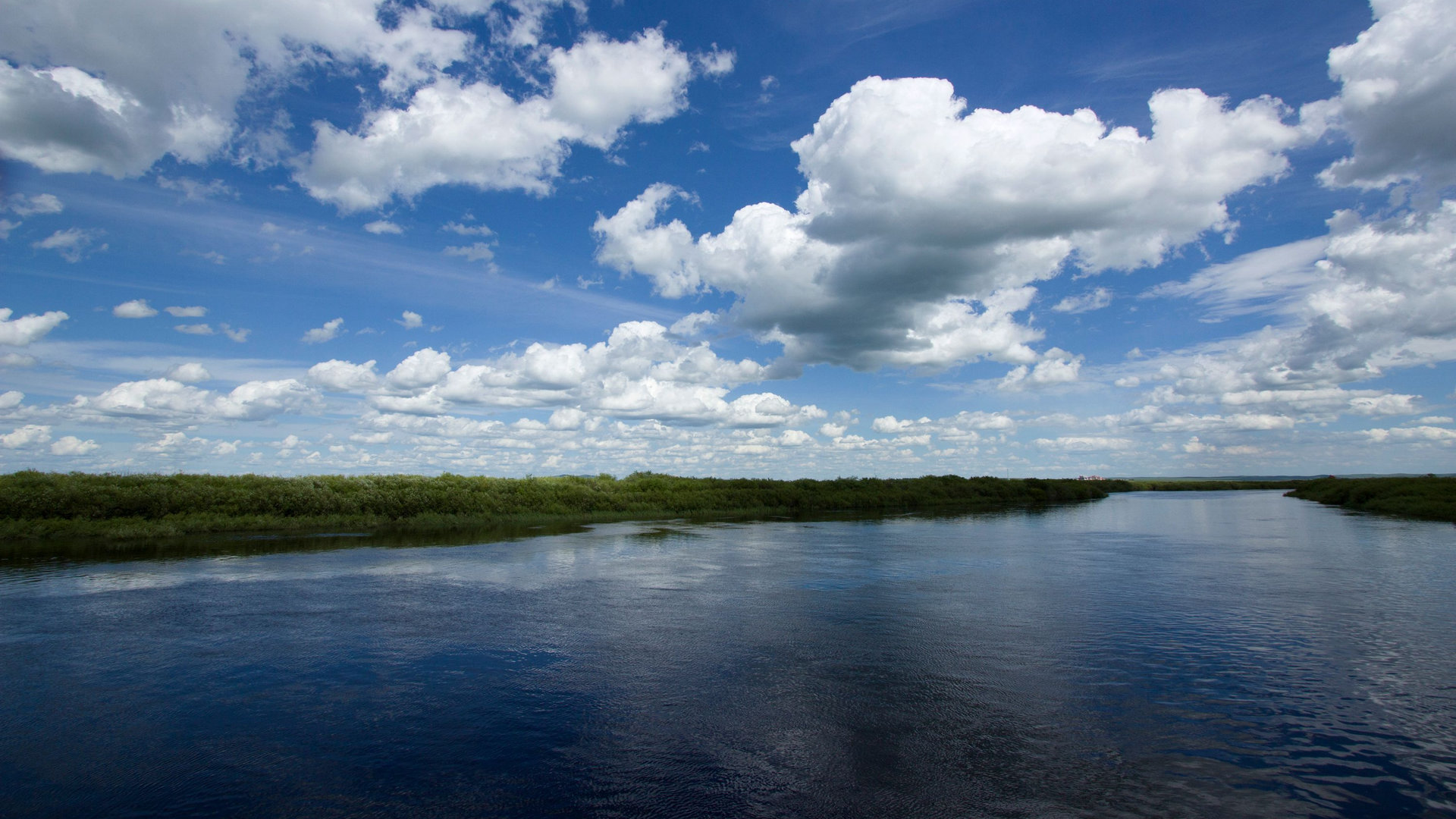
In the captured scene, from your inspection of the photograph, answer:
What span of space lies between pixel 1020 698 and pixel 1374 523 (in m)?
40.0

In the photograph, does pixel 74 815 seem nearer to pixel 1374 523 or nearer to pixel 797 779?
pixel 797 779

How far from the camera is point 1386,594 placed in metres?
15.4

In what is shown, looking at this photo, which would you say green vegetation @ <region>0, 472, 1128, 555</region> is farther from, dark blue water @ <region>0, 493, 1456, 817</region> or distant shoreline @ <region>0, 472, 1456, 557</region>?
dark blue water @ <region>0, 493, 1456, 817</region>

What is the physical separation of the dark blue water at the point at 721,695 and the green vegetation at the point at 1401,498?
98.2 ft

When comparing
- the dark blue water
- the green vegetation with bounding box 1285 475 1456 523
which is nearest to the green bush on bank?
the dark blue water

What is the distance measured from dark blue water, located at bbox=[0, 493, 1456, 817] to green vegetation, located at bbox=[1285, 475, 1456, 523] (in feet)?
98.2

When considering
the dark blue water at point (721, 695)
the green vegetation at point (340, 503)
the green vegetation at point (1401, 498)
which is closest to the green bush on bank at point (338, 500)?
the green vegetation at point (340, 503)

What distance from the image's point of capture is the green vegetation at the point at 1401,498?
3891 cm

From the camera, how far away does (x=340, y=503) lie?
103 ft

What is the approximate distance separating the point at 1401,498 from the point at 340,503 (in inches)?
2530

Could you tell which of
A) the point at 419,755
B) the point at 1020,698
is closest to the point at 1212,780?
the point at 1020,698

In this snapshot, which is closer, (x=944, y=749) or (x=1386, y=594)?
(x=944, y=749)

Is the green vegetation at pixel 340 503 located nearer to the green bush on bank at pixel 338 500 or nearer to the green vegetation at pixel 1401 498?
the green bush on bank at pixel 338 500

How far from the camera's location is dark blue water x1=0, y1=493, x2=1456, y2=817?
636 centimetres
